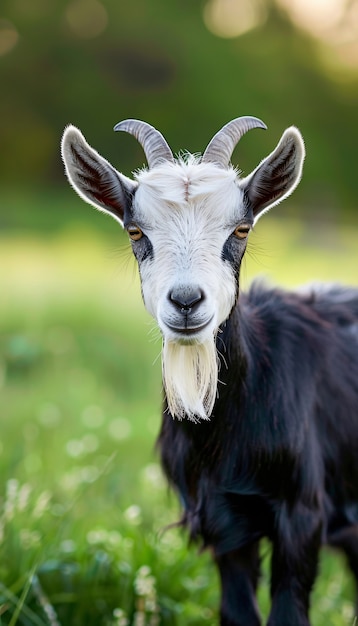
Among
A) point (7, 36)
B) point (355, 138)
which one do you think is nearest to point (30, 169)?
point (7, 36)

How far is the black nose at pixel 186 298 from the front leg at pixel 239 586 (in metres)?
1.40

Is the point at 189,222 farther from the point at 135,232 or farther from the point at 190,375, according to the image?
the point at 190,375

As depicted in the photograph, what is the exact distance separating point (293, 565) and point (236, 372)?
2.61ft

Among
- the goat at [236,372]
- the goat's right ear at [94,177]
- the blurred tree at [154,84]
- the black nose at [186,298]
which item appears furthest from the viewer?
the blurred tree at [154,84]

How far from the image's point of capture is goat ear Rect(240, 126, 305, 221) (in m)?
3.30

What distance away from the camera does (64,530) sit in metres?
4.41

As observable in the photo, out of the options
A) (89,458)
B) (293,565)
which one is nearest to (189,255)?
(293,565)

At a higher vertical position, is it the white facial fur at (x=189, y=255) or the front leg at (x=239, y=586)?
the white facial fur at (x=189, y=255)

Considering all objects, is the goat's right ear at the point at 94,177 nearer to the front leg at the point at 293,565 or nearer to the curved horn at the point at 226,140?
the curved horn at the point at 226,140

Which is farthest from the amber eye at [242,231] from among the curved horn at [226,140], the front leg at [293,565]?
the front leg at [293,565]

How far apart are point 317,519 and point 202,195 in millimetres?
1392

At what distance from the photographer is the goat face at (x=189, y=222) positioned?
3.04 meters

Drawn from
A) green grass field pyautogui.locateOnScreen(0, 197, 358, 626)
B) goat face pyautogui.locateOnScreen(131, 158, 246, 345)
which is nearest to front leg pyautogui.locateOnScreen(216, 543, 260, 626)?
green grass field pyautogui.locateOnScreen(0, 197, 358, 626)

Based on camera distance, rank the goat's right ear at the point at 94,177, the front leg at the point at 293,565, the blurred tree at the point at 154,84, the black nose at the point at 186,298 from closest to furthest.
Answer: the black nose at the point at 186,298
the goat's right ear at the point at 94,177
the front leg at the point at 293,565
the blurred tree at the point at 154,84
